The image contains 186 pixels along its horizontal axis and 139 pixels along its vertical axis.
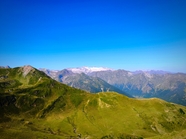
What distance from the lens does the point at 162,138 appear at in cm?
15638

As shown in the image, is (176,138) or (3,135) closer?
(176,138)

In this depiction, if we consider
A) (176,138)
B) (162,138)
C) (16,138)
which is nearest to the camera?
(176,138)

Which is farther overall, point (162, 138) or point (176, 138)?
point (162, 138)

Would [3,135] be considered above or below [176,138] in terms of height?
below

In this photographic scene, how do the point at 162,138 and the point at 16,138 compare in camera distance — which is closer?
the point at 162,138

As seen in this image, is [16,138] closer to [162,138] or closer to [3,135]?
[3,135]

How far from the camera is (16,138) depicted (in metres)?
198

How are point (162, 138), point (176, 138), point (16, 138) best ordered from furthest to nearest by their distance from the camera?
point (16, 138) → point (162, 138) → point (176, 138)

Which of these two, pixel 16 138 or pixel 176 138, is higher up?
pixel 176 138

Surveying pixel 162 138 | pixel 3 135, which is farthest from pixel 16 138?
pixel 162 138

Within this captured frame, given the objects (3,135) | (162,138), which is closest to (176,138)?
(162,138)

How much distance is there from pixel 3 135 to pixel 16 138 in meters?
16.3

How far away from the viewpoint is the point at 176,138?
446 feet

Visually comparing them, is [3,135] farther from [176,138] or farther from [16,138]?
[176,138]
